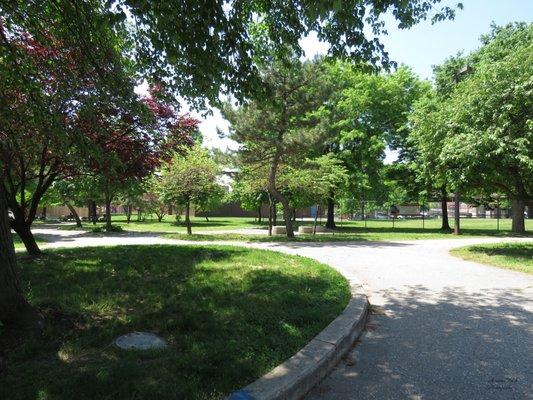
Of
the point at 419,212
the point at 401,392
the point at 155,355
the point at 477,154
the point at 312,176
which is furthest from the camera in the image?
the point at 419,212

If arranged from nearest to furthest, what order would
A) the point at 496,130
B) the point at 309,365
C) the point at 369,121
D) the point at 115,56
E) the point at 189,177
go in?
the point at 309,365, the point at 115,56, the point at 496,130, the point at 189,177, the point at 369,121

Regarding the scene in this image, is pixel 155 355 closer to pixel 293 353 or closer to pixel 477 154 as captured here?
pixel 293 353

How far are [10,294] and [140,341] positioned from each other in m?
1.41

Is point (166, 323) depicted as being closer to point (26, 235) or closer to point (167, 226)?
point (26, 235)

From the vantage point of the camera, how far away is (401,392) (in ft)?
11.7

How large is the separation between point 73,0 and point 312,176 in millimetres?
15830

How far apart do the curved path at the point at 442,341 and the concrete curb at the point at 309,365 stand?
103 millimetres

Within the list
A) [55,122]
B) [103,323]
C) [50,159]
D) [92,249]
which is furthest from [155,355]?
[92,249]

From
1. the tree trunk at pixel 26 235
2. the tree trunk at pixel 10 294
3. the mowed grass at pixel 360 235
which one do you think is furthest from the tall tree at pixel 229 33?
the mowed grass at pixel 360 235

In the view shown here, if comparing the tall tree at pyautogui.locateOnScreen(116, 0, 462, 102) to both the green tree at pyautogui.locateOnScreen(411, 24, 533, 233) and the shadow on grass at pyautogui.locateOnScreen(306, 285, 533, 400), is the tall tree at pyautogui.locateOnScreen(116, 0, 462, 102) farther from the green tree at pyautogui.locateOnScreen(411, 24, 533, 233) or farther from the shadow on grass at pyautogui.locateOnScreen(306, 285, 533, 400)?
the green tree at pyautogui.locateOnScreen(411, 24, 533, 233)

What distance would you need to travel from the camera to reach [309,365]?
3723 millimetres

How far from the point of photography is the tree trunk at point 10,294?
425cm

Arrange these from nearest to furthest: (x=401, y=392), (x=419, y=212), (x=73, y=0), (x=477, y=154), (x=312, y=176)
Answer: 1. (x=401, y=392)
2. (x=73, y=0)
3. (x=477, y=154)
4. (x=312, y=176)
5. (x=419, y=212)

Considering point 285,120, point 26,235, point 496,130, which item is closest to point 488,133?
point 496,130
